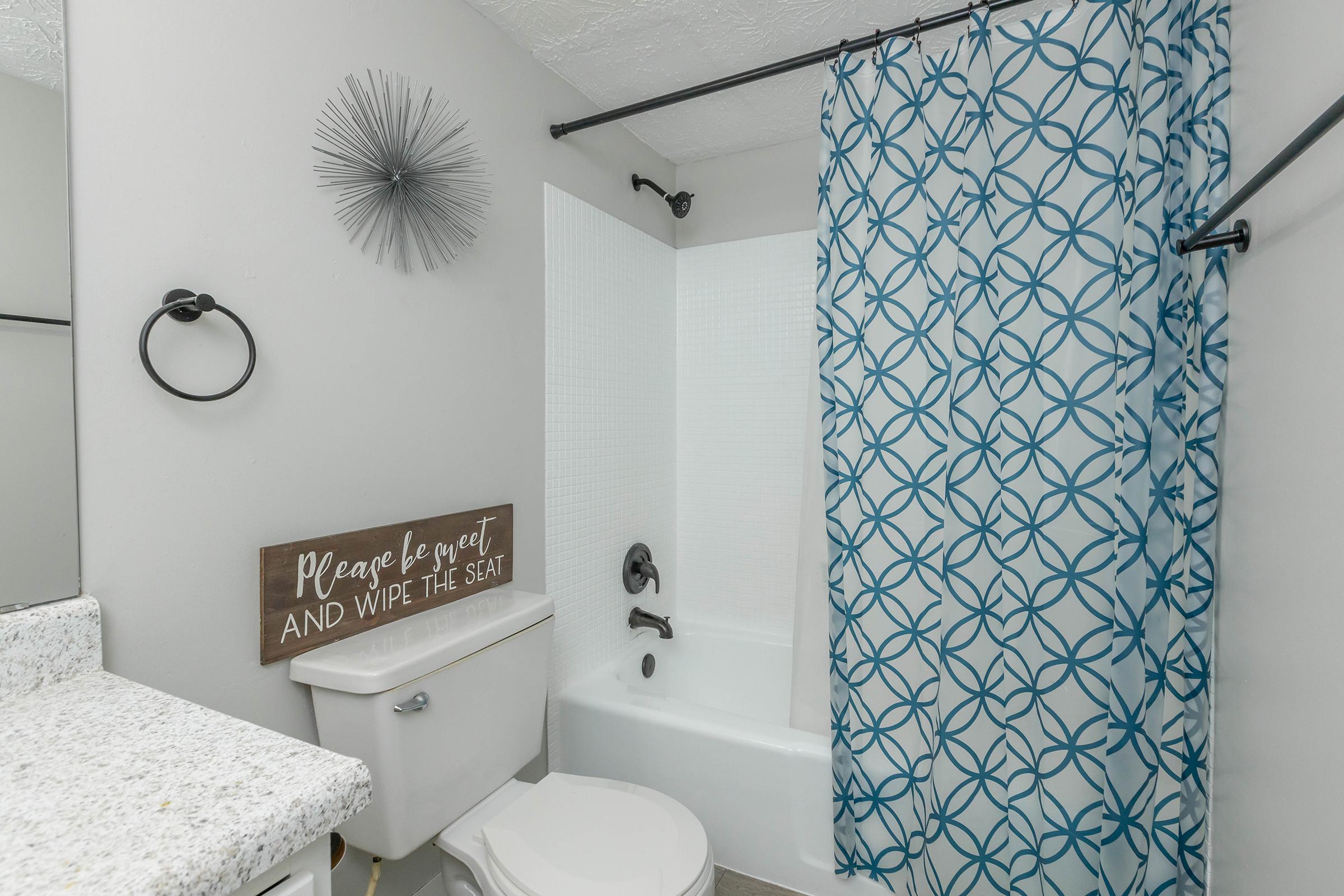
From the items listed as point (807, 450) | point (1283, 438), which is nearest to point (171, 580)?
point (807, 450)

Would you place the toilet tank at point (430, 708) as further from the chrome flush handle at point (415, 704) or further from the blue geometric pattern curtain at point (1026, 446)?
the blue geometric pattern curtain at point (1026, 446)

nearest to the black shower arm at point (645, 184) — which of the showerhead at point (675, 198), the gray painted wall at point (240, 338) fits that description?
the showerhead at point (675, 198)

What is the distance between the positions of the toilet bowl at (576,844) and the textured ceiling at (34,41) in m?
1.38

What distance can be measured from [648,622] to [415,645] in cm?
111

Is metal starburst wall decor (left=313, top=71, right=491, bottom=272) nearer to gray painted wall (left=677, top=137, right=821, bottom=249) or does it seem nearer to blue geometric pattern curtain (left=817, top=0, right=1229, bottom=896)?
blue geometric pattern curtain (left=817, top=0, right=1229, bottom=896)

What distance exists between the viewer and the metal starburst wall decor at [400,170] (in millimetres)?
1285

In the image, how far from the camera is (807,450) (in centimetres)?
168

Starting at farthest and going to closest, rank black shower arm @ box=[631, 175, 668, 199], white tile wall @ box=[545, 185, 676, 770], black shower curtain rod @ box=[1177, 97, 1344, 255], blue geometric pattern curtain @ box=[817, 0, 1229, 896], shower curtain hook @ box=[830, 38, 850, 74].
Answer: black shower arm @ box=[631, 175, 668, 199] < white tile wall @ box=[545, 185, 676, 770] < shower curtain hook @ box=[830, 38, 850, 74] < blue geometric pattern curtain @ box=[817, 0, 1229, 896] < black shower curtain rod @ box=[1177, 97, 1344, 255]

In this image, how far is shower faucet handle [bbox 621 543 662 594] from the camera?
221 centimetres

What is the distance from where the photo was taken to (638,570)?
226cm

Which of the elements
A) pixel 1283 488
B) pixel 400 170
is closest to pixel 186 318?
pixel 400 170

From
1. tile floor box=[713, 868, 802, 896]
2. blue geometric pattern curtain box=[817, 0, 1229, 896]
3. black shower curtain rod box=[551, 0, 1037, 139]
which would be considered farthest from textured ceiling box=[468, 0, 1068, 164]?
tile floor box=[713, 868, 802, 896]

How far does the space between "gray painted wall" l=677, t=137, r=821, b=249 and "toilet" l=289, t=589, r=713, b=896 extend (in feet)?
5.52

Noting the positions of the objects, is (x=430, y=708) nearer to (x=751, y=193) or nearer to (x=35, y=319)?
(x=35, y=319)
